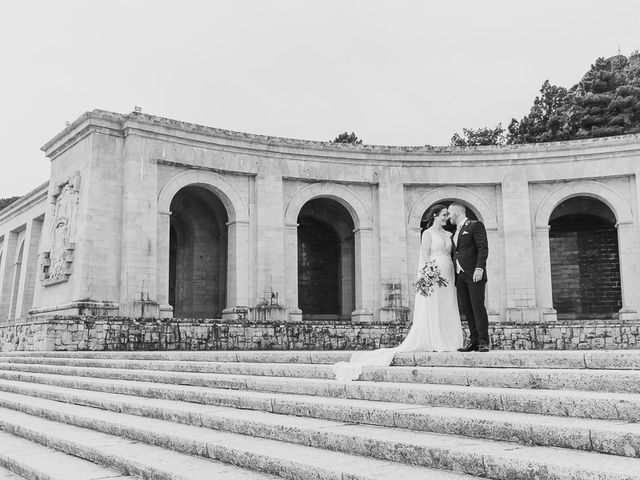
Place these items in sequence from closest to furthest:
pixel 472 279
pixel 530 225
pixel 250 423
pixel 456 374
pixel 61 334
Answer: pixel 250 423 → pixel 456 374 → pixel 472 279 → pixel 61 334 → pixel 530 225

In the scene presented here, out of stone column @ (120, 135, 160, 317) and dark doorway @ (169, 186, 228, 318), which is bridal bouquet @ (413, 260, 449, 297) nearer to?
stone column @ (120, 135, 160, 317)

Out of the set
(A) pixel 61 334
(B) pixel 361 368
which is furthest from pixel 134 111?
(B) pixel 361 368

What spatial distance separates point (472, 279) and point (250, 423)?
3.76 m

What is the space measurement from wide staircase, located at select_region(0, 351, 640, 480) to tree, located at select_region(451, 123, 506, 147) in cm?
4039

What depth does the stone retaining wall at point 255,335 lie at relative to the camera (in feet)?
55.4

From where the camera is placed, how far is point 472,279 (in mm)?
8062

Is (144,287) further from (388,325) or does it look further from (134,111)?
(388,325)

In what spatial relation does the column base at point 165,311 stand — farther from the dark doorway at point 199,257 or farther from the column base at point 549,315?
the column base at point 549,315

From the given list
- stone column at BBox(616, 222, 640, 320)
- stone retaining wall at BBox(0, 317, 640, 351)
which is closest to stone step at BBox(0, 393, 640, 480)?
stone retaining wall at BBox(0, 317, 640, 351)

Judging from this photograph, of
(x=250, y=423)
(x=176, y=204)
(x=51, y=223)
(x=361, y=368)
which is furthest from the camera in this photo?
(x=176, y=204)

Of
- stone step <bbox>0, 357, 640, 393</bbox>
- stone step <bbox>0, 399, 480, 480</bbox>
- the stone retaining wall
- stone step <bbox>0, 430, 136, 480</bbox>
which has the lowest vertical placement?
stone step <bbox>0, 430, 136, 480</bbox>

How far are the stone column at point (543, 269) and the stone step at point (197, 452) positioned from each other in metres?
18.0

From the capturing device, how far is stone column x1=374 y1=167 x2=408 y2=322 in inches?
877

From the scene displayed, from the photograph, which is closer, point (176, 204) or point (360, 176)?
point (360, 176)
